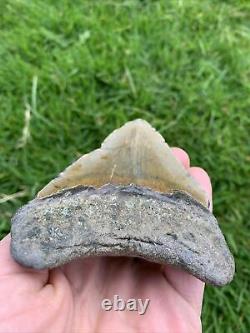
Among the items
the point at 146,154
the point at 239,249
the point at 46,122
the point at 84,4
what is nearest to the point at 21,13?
the point at 84,4

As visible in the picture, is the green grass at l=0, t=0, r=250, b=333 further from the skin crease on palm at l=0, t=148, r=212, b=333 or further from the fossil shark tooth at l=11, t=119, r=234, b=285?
the fossil shark tooth at l=11, t=119, r=234, b=285

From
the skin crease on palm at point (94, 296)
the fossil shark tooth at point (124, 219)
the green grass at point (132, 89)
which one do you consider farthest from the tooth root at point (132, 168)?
the green grass at point (132, 89)

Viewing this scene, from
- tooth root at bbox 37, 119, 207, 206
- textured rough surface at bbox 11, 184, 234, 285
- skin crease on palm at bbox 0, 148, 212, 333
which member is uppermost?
tooth root at bbox 37, 119, 207, 206

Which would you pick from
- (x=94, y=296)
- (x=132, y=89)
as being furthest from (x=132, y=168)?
(x=132, y=89)

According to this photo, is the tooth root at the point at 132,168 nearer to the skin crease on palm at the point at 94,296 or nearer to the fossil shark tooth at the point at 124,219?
the fossil shark tooth at the point at 124,219

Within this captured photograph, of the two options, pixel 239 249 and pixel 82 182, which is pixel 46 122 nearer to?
pixel 82 182

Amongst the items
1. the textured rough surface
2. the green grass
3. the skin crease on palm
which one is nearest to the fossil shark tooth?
the textured rough surface
